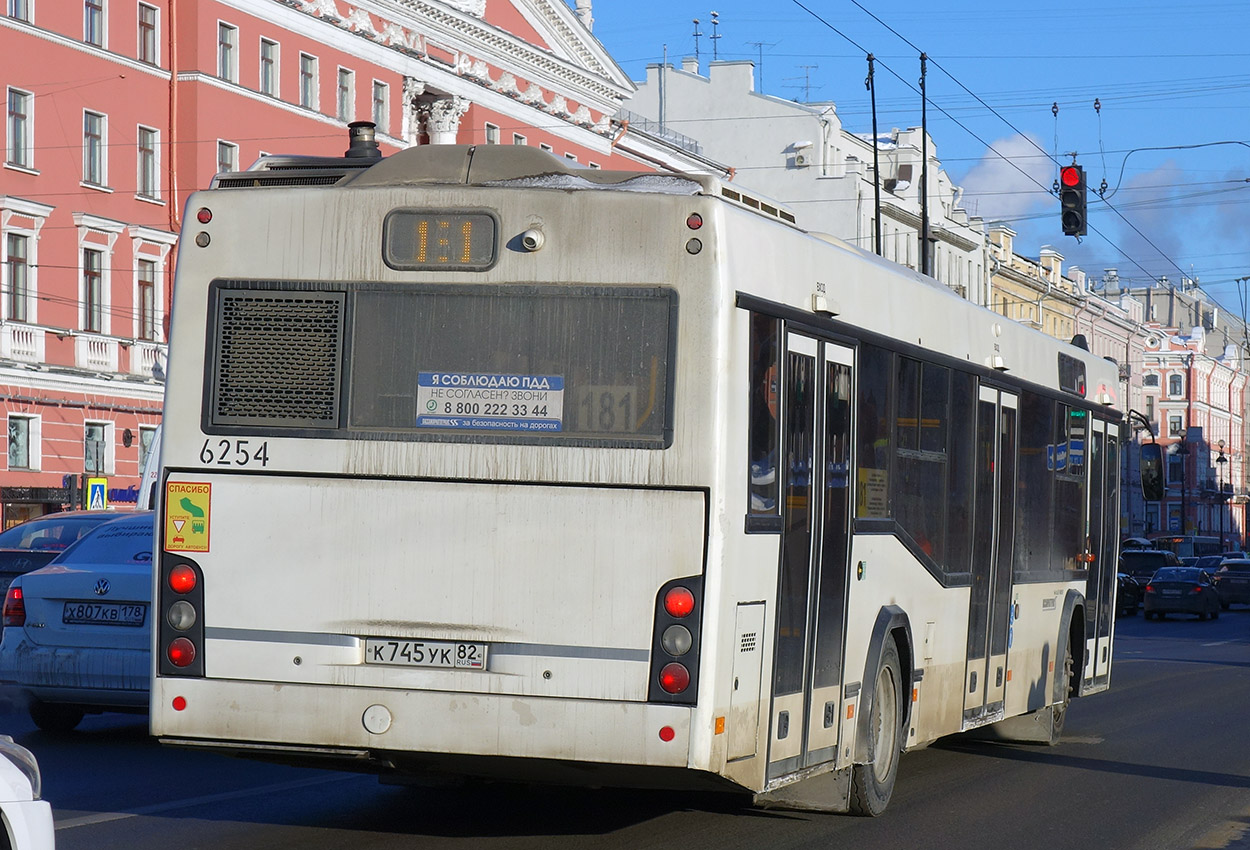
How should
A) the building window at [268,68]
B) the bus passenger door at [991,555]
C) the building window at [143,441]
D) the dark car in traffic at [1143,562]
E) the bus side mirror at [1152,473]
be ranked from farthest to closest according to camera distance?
the dark car in traffic at [1143,562] → the building window at [268,68] → the building window at [143,441] → the bus side mirror at [1152,473] → the bus passenger door at [991,555]

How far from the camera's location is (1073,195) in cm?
Result: 2544

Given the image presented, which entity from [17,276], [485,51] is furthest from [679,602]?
[485,51]

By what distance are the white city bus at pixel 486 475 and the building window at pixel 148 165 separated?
4155 centimetres

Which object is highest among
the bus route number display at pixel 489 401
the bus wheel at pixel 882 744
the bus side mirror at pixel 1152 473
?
the bus route number display at pixel 489 401

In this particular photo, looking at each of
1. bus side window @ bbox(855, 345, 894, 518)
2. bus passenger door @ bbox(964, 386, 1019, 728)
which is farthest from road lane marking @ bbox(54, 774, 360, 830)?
bus passenger door @ bbox(964, 386, 1019, 728)

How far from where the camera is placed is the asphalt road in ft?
30.0

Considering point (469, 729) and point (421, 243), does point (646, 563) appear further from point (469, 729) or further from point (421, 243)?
point (421, 243)

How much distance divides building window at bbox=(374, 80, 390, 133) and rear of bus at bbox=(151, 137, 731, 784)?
50.4 metres

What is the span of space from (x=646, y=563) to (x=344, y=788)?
3.95 meters

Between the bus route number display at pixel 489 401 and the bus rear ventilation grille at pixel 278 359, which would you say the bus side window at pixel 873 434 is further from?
Result: the bus rear ventilation grille at pixel 278 359

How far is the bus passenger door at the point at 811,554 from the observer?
8555mm

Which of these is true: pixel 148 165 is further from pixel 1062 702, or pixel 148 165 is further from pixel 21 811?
pixel 21 811

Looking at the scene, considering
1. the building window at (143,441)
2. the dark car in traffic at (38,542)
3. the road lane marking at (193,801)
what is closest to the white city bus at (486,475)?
the road lane marking at (193,801)

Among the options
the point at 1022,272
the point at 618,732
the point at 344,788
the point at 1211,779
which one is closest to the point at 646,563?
the point at 618,732
